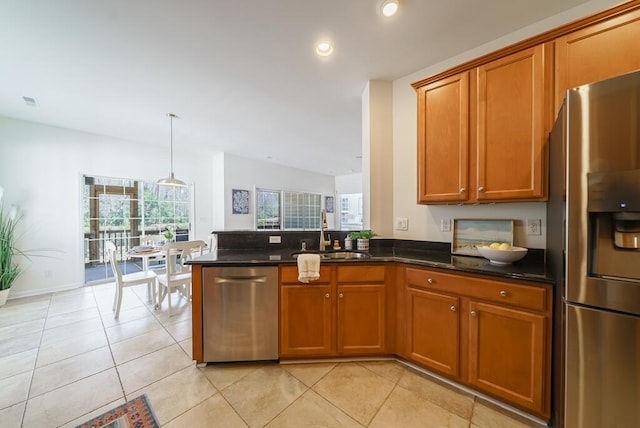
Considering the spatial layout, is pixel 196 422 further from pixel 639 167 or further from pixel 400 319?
pixel 639 167

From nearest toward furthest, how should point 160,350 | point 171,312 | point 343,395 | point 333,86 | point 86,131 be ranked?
1. point 343,395
2. point 160,350
3. point 333,86
4. point 171,312
5. point 86,131

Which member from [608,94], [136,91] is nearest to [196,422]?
[608,94]

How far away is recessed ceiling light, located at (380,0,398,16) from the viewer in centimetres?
147

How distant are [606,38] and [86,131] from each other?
20.6 feet

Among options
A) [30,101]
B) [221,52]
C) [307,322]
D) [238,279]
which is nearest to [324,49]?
[221,52]

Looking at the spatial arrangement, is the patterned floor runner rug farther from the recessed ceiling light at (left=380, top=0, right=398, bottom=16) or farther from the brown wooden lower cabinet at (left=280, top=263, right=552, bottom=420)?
the recessed ceiling light at (left=380, top=0, right=398, bottom=16)

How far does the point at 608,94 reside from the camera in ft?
3.30

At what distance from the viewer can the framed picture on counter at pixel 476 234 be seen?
1.80m

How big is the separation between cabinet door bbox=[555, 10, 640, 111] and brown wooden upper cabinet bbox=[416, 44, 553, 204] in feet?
0.20

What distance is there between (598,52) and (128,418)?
3.53 m

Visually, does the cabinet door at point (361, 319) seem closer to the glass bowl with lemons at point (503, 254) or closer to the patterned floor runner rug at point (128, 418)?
the glass bowl with lemons at point (503, 254)

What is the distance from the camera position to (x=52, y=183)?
3.65 meters

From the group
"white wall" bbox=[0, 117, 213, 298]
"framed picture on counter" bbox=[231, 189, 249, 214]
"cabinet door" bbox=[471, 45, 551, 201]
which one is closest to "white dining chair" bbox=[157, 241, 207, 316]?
"white wall" bbox=[0, 117, 213, 298]

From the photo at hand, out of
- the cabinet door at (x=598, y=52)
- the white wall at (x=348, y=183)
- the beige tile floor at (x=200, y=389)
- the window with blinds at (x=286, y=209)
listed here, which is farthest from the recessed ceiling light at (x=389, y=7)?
the white wall at (x=348, y=183)
